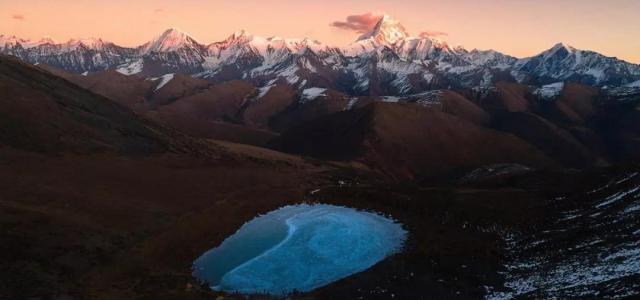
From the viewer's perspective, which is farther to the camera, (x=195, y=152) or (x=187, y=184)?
(x=195, y=152)

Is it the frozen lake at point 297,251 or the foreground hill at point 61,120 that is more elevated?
the foreground hill at point 61,120

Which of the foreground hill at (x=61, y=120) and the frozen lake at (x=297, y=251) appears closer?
the frozen lake at (x=297, y=251)

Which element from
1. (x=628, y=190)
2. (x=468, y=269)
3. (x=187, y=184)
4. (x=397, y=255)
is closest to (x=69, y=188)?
(x=187, y=184)

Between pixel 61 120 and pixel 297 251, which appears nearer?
pixel 297 251

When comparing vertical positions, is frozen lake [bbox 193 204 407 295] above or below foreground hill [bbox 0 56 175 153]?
below

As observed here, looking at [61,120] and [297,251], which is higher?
[61,120]

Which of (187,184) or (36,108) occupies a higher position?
(36,108)

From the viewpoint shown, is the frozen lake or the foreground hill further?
the foreground hill

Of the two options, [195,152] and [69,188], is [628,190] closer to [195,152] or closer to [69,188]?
[69,188]
